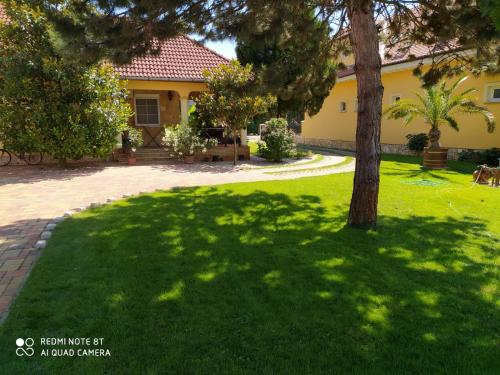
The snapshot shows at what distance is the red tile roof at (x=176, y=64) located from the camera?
14.8 meters

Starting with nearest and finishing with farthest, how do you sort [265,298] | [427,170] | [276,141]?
[265,298] < [427,170] < [276,141]

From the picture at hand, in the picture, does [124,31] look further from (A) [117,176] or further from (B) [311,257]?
(A) [117,176]

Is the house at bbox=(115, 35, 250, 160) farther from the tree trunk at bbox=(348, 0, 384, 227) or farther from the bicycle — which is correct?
the tree trunk at bbox=(348, 0, 384, 227)

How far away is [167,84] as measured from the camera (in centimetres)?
1527

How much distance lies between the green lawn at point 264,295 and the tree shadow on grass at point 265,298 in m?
0.01

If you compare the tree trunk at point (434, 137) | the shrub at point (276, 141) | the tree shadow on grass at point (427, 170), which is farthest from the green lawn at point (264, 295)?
the shrub at point (276, 141)

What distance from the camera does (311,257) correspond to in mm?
4383

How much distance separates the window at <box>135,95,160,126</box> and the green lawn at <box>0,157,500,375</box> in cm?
1246

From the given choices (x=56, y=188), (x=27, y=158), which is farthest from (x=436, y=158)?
(x=27, y=158)

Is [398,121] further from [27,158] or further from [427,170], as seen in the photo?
[27,158]

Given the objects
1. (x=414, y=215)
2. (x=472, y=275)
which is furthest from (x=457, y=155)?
(x=472, y=275)

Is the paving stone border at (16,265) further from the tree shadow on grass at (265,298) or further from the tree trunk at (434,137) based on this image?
the tree trunk at (434,137)

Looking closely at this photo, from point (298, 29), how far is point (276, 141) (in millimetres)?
8264

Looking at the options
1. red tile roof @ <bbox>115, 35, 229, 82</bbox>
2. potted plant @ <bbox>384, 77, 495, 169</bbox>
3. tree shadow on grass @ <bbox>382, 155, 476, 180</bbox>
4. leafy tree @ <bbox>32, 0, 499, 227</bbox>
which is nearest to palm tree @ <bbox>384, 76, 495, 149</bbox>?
potted plant @ <bbox>384, 77, 495, 169</bbox>
